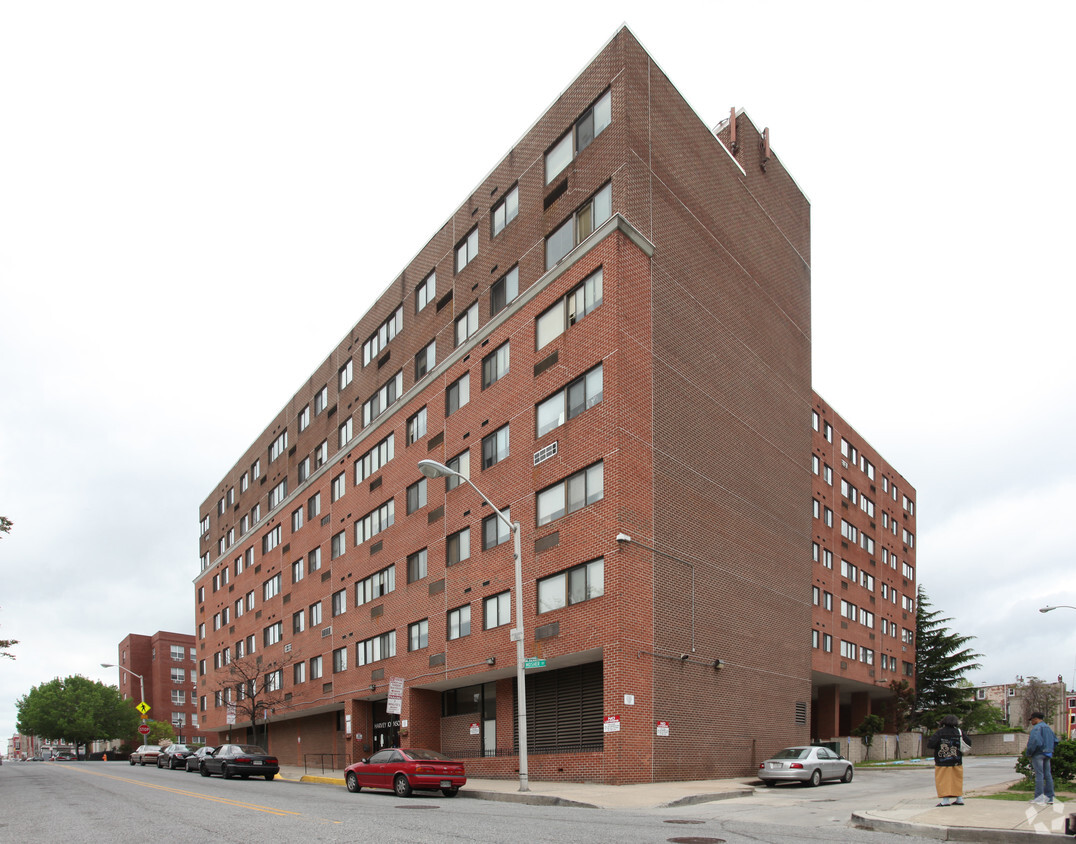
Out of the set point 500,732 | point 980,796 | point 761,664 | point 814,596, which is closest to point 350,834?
point 980,796

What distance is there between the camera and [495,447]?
33938 millimetres

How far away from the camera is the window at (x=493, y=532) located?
32688 millimetres

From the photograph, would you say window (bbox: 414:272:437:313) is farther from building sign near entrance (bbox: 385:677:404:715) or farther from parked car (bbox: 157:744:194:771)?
parked car (bbox: 157:744:194:771)

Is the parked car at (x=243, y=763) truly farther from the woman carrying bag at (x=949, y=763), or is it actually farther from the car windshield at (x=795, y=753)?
the woman carrying bag at (x=949, y=763)

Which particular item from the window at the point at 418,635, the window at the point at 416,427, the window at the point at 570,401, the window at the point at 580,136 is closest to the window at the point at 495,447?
the window at the point at 570,401

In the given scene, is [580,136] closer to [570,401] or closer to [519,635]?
[570,401]

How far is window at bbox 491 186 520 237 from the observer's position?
117 feet

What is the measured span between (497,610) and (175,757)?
2832 cm

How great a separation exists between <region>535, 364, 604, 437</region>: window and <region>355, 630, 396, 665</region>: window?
1482cm

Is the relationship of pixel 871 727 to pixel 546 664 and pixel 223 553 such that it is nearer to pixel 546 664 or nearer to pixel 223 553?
pixel 546 664

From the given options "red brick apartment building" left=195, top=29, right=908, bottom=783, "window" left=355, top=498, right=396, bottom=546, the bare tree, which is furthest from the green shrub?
the bare tree

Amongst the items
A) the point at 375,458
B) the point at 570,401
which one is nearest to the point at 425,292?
the point at 375,458

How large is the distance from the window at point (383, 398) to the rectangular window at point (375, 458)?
1726mm

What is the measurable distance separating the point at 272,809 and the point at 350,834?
6075mm
